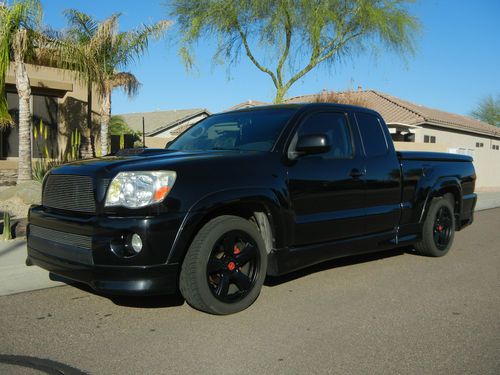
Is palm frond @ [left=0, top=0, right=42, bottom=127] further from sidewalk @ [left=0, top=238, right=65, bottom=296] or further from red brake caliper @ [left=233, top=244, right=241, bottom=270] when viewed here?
red brake caliper @ [left=233, top=244, right=241, bottom=270]

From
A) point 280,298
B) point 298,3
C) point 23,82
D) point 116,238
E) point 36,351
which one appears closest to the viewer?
point 36,351

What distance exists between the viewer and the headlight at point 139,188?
164 inches

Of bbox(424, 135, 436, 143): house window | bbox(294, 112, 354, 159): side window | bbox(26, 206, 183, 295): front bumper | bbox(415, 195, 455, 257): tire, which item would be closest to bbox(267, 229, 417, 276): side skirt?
bbox(415, 195, 455, 257): tire

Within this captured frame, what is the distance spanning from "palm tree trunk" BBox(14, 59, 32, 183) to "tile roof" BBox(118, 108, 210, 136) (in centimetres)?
2420

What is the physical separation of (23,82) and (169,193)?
886 cm

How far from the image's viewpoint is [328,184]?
5.34 metres

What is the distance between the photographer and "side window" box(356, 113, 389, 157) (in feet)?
19.9

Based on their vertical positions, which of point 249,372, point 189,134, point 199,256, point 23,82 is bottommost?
point 249,372

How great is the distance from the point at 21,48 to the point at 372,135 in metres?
8.34

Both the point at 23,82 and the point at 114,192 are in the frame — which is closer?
the point at 114,192

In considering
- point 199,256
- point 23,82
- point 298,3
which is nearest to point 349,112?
point 199,256

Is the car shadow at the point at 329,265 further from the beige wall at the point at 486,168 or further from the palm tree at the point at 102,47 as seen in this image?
the beige wall at the point at 486,168

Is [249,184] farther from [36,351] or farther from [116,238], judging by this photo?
[36,351]

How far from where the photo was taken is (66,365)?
356cm
